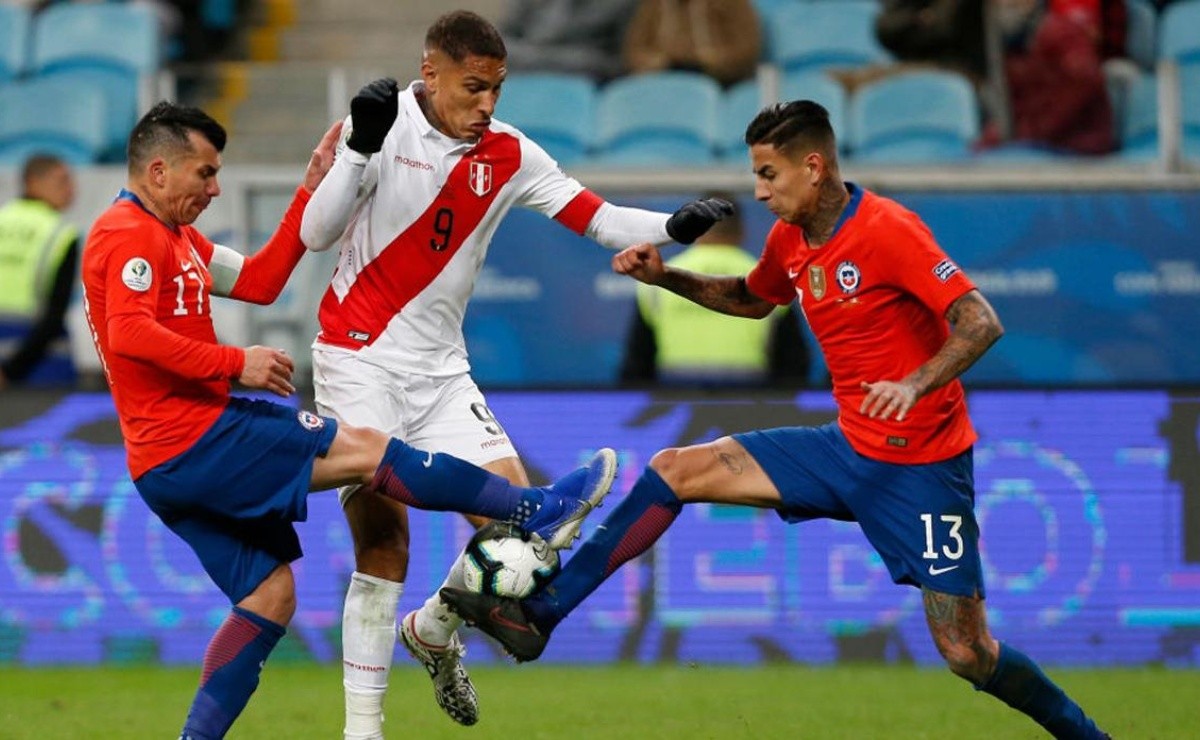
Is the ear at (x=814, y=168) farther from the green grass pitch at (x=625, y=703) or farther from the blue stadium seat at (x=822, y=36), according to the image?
the blue stadium seat at (x=822, y=36)

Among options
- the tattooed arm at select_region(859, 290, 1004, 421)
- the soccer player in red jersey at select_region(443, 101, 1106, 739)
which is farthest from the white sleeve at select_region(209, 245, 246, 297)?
the tattooed arm at select_region(859, 290, 1004, 421)

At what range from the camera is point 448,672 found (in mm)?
7605

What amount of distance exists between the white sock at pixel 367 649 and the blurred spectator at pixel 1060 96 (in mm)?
6925

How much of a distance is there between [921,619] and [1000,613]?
0.41 metres

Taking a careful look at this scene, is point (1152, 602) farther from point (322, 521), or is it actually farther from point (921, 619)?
point (322, 521)

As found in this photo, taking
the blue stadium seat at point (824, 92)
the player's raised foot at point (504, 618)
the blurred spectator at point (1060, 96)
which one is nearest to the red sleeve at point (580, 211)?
the player's raised foot at point (504, 618)

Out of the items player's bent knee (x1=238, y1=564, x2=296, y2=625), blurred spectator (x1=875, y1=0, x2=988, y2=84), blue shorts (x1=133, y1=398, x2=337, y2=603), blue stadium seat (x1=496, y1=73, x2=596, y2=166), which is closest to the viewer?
blue shorts (x1=133, y1=398, x2=337, y2=603)

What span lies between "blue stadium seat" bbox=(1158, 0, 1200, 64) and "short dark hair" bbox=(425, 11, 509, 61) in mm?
8490

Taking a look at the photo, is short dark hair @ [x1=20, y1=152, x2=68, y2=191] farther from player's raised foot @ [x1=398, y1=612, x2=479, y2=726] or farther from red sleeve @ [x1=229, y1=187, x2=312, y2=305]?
player's raised foot @ [x1=398, y1=612, x2=479, y2=726]

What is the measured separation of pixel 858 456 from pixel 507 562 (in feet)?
4.41

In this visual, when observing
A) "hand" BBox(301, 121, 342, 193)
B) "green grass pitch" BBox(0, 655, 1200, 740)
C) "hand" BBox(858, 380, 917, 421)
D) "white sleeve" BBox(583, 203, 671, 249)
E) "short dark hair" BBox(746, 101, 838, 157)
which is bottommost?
"green grass pitch" BBox(0, 655, 1200, 740)

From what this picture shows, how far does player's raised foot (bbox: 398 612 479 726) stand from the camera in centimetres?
755

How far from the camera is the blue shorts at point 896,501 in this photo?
7.12 meters

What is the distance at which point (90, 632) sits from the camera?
1047cm
